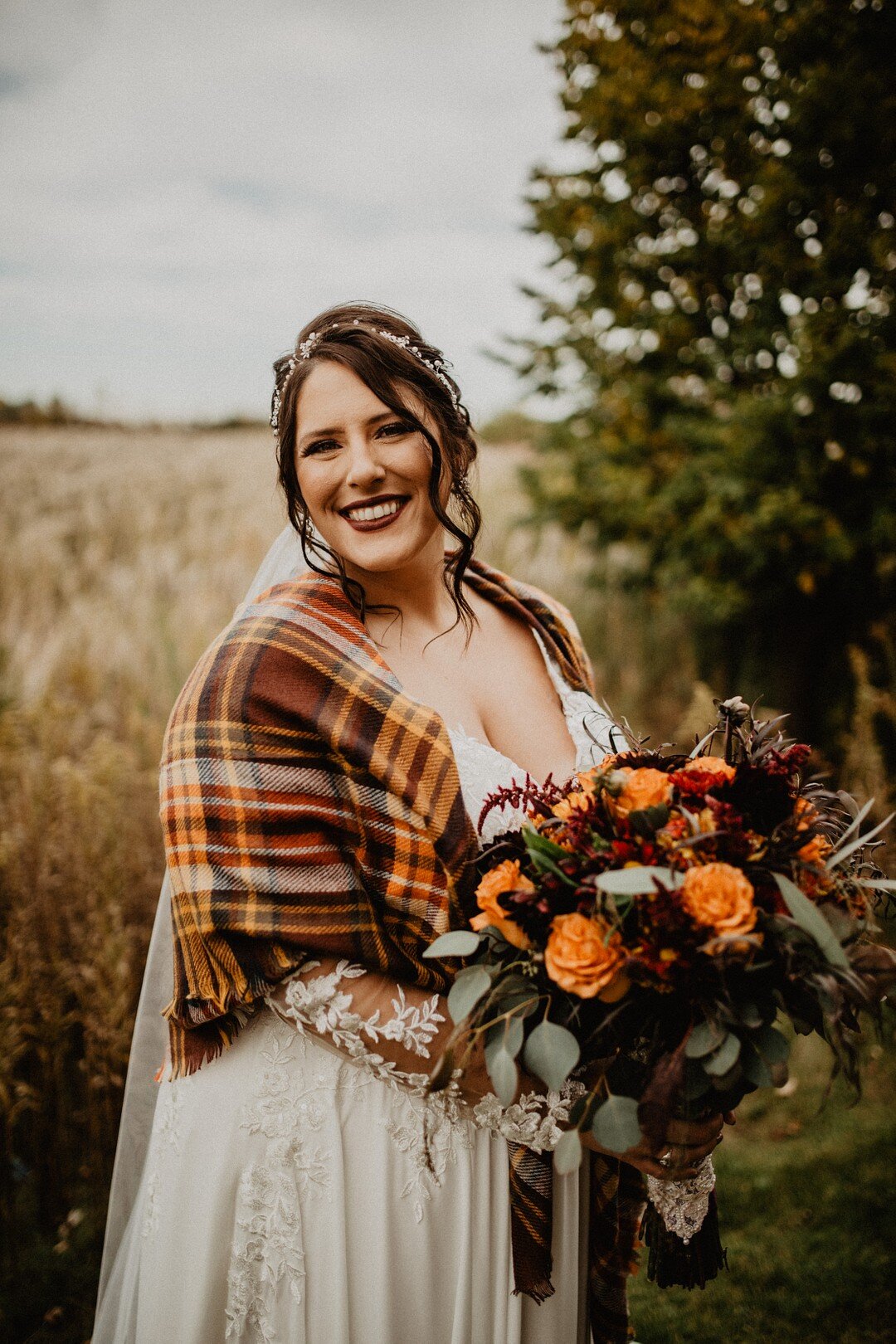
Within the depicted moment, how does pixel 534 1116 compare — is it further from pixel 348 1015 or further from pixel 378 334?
pixel 378 334

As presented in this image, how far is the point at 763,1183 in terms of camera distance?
317 cm

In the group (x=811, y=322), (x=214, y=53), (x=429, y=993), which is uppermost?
(x=214, y=53)

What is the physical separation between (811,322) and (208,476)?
5358 millimetres

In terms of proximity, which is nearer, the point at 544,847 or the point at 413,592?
the point at 544,847

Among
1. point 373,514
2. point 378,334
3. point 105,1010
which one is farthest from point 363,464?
point 105,1010

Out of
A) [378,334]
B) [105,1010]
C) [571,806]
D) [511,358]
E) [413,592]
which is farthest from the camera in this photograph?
[511,358]

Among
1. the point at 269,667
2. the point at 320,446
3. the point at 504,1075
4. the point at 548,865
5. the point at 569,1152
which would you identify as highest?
the point at 320,446

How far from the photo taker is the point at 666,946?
1109mm

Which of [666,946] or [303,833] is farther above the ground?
[303,833]

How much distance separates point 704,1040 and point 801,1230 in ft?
8.47

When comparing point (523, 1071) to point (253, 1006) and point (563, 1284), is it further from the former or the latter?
point (563, 1284)

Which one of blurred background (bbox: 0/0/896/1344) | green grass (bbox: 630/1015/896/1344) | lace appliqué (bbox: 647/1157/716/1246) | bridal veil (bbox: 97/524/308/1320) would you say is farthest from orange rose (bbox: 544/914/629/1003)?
blurred background (bbox: 0/0/896/1344)

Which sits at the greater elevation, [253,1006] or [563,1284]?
[253,1006]

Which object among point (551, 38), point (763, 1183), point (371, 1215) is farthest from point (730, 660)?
point (371, 1215)
